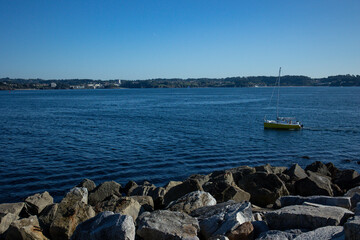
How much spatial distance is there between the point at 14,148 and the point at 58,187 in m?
13.5

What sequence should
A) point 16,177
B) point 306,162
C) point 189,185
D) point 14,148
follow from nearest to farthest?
point 189,185, point 16,177, point 306,162, point 14,148

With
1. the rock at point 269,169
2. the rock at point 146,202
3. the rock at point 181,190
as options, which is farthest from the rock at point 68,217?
the rock at point 269,169

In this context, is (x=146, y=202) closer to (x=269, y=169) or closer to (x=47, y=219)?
(x=47, y=219)

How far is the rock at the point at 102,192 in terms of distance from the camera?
44.3 feet

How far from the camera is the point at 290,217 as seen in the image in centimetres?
797

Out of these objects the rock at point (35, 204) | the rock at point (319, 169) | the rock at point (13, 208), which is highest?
the rock at point (13, 208)

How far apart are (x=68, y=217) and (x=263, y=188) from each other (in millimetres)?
7827

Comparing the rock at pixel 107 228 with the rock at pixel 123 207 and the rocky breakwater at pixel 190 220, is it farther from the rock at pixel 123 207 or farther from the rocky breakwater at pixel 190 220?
the rock at pixel 123 207

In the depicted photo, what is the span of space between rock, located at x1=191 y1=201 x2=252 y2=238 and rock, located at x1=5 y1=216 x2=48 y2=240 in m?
4.26

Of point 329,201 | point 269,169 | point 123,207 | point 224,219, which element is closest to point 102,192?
point 123,207

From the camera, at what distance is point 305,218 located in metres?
7.81

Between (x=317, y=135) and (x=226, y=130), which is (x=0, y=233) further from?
(x=317, y=135)

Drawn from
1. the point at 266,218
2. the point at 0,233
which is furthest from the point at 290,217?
the point at 0,233

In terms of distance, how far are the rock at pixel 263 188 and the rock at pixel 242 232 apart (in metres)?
5.65
